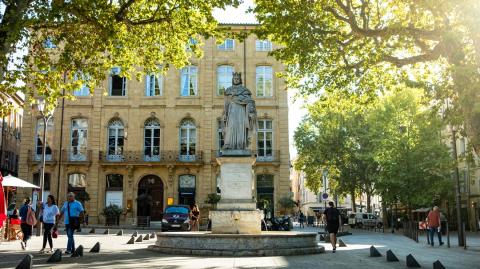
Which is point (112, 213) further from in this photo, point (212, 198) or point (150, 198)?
point (212, 198)

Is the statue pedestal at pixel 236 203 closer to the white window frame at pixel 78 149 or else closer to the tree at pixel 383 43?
the tree at pixel 383 43

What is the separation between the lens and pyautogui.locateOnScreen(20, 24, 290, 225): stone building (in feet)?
135

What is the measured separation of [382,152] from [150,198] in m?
18.0

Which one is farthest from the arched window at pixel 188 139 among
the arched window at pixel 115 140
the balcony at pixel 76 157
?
the balcony at pixel 76 157

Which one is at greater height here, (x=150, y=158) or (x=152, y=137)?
(x=152, y=137)

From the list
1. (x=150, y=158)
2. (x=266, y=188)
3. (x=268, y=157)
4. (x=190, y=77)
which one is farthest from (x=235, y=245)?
(x=190, y=77)

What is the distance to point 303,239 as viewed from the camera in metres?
14.8

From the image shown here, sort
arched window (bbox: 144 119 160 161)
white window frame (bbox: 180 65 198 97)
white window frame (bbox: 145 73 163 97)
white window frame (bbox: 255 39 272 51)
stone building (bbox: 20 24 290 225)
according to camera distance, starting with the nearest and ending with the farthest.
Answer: stone building (bbox: 20 24 290 225) → arched window (bbox: 144 119 160 161) → white window frame (bbox: 145 73 163 97) → white window frame (bbox: 180 65 198 97) → white window frame (bbox: 255 39 272 51)

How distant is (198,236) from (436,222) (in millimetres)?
11514

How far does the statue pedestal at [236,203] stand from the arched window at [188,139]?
25.8m

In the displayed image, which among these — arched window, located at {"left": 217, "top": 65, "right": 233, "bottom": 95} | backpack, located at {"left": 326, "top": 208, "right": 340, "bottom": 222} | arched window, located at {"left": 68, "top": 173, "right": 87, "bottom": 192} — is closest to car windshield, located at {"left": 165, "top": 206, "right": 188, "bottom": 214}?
arched window, located at {"left": 68, "top": 173, "right": 87, "bottom": 192}

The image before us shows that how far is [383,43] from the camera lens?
629 inches

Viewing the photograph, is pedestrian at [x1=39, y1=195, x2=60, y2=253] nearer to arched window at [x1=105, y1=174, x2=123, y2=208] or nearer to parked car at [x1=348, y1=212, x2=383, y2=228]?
arched window at [x1=105, y1=174, x2=123, y2=208]

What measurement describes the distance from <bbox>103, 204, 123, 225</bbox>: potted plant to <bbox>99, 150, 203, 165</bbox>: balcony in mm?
3681
